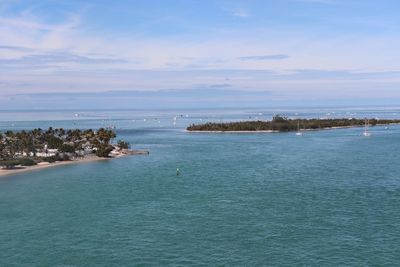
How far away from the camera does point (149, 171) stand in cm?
9125

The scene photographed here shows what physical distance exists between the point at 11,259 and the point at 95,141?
8559 cm

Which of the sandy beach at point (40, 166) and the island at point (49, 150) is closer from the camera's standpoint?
the sandy beach at point (40, 166)

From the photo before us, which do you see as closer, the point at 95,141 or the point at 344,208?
the point at 344,208

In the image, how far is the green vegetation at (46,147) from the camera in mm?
107562

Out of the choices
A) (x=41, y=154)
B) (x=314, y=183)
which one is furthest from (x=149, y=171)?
(x=41, y=154)

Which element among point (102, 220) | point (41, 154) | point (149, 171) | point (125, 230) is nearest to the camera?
point (125, 230)

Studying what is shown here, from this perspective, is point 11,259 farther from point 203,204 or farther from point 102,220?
point 203,204

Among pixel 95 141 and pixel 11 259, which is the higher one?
pixel 95 141

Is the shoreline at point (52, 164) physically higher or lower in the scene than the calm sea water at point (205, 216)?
higher

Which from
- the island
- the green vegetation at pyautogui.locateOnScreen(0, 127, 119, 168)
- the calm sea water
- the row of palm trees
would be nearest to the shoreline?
the island

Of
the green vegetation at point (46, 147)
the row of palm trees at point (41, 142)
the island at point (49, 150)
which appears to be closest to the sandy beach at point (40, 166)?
the island at point (49, 150)

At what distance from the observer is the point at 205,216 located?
52656 mm

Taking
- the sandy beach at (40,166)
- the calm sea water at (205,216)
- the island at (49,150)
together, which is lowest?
the calm sea water at (205,216)

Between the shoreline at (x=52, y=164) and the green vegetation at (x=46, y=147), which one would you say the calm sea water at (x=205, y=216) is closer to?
the shoreline at (x=52, y=164)
